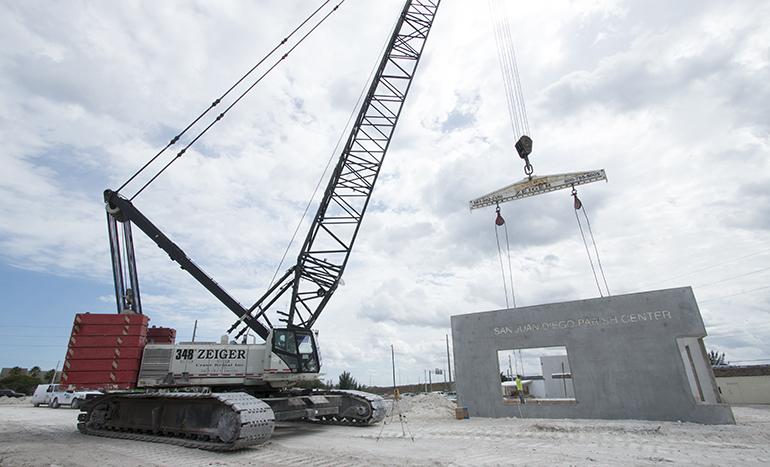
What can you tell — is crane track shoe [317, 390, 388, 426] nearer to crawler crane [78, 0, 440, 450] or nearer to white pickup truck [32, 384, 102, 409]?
crawler crane [78, 0, 440, 450]

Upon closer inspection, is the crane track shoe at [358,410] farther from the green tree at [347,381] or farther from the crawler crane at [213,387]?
the green tree at [347,381]

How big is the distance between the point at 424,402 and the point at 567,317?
23.9 feet

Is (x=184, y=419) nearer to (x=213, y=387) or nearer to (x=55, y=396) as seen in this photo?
(x=213, y=387)

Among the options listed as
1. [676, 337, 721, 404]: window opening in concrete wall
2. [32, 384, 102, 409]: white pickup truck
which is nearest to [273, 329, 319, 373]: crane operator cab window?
[676, 337, 721, 404]: window opening in concrete wall

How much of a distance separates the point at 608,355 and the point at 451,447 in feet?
21.4

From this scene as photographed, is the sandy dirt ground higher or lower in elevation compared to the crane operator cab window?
lower

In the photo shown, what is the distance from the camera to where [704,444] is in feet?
24.0

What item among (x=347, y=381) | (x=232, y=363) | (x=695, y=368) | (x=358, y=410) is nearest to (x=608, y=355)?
(x=695, y=368)

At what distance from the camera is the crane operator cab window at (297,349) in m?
10.4

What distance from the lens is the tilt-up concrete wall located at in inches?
411

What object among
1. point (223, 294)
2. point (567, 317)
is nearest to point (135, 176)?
point (223, 294)

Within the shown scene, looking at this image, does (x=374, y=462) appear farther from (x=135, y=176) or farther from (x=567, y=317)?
(x=135, y=176)

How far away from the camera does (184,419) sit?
882 cm

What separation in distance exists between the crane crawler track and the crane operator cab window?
177 cm
